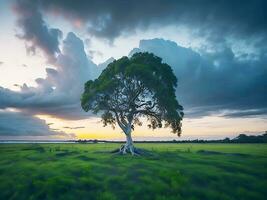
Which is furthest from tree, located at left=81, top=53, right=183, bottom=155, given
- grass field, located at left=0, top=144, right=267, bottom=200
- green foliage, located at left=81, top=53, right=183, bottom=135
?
grass field, located at left=0, top=144, right=267, bottom=200

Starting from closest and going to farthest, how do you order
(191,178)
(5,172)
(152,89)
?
1. (191,178)
2. (5,172)
3. (152,89)

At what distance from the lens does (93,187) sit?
24.8 meters

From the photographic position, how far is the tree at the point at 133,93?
168ft

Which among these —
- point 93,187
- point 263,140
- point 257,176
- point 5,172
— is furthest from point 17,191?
point 263,140

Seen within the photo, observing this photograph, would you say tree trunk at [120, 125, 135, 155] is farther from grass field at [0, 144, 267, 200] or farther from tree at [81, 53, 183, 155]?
grass field at [0, 144, 267, 200]

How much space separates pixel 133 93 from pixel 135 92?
0.51 metres

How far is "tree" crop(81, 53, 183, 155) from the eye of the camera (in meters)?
51.3

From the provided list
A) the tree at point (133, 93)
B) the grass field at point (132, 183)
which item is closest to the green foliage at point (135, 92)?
the tree at point (133, 93)

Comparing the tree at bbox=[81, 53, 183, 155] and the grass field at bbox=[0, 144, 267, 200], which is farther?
the tree at bbox=[81, 53, 183, 155]

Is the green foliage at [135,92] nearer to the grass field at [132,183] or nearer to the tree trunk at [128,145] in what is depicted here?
the tree trunk at [128,145]

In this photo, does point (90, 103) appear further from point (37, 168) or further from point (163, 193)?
point (163, 193)

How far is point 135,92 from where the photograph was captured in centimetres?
5447

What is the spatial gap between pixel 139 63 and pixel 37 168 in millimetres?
28493

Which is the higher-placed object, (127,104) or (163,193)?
(127,104)
